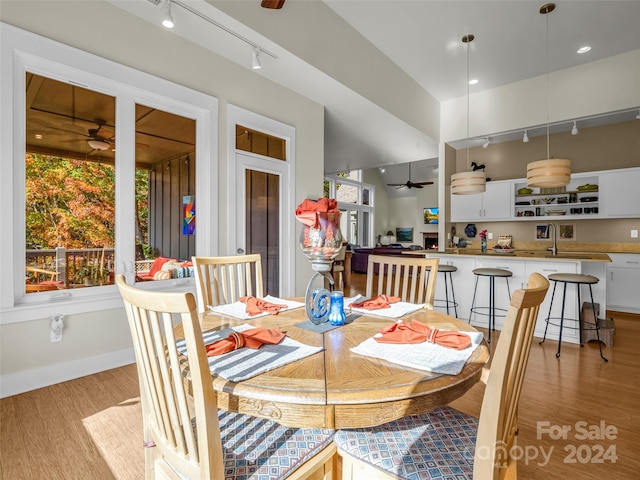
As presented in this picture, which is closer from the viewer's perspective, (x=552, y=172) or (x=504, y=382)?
(x=504, y=382)

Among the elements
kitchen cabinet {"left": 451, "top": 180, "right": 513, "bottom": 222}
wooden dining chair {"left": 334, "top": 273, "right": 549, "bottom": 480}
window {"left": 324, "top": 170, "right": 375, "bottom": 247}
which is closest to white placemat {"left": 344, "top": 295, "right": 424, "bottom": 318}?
wooden dining chair {"left": 334, "top": 273, "right": 549, "bottom": 480}

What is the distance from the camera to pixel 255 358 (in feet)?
3.52

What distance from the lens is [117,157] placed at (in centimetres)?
271

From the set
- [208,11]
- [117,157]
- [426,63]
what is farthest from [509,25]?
[117,157]

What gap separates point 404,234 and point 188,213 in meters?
12.7

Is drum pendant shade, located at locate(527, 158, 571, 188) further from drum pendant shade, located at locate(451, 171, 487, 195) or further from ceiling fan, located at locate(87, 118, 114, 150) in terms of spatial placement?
ceiling fan, located at locate(87, 118, 114, 150)

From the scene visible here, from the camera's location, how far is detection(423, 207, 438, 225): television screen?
13.9 meters

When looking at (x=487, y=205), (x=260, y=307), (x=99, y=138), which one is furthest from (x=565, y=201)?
(x=99, y=138)

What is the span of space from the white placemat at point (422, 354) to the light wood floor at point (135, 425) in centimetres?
104

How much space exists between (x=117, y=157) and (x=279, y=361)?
2.49m

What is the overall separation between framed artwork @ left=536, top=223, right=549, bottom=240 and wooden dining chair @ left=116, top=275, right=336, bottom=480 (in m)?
6.23

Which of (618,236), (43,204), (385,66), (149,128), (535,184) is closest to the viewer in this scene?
(43,204)

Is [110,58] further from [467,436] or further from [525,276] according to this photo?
[525,276]

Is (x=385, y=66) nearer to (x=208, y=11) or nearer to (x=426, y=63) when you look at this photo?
(x=426, y=63)
